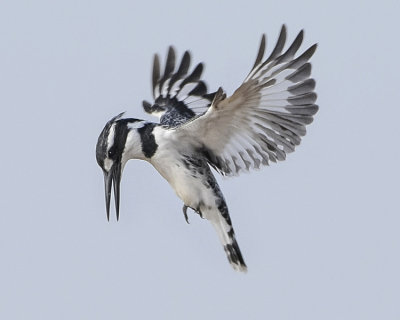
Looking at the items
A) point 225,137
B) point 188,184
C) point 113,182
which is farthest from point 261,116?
point 113,182

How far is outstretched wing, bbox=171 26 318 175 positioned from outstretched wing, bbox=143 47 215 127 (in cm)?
109

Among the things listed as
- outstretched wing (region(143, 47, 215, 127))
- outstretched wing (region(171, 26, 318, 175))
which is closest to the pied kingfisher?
outstretched wing (region(171, 26, 318, 175))

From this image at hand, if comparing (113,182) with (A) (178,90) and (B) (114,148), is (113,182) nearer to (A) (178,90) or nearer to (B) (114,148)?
(B) (114,148)

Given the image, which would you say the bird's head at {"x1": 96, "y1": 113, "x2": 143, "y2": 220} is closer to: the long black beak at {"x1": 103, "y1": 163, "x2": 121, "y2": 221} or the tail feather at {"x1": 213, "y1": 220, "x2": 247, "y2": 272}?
the long black beak at {"x1": 103, "y1": 163, "x2": 121, "y2": 221}

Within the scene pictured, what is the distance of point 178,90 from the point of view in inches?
326

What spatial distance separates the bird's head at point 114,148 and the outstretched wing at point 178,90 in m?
Result: 1.06

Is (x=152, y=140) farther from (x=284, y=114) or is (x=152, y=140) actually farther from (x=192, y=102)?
(x=192, y=102)

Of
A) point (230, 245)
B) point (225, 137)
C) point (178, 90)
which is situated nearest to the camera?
point (225, 137)

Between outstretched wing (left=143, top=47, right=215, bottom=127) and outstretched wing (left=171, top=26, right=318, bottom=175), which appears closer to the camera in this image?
outstretched wing (left=171, top=26, right=318, bottom=175)

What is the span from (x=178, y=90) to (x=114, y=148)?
4.92 feet

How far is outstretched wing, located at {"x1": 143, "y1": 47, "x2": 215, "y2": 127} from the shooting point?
8073 millimetres

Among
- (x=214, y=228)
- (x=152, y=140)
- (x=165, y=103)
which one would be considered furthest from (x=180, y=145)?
(x=165, y=103)

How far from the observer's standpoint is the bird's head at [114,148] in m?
6.86

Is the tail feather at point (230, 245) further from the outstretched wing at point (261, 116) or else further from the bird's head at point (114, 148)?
the bird's head at point (114, 148)
